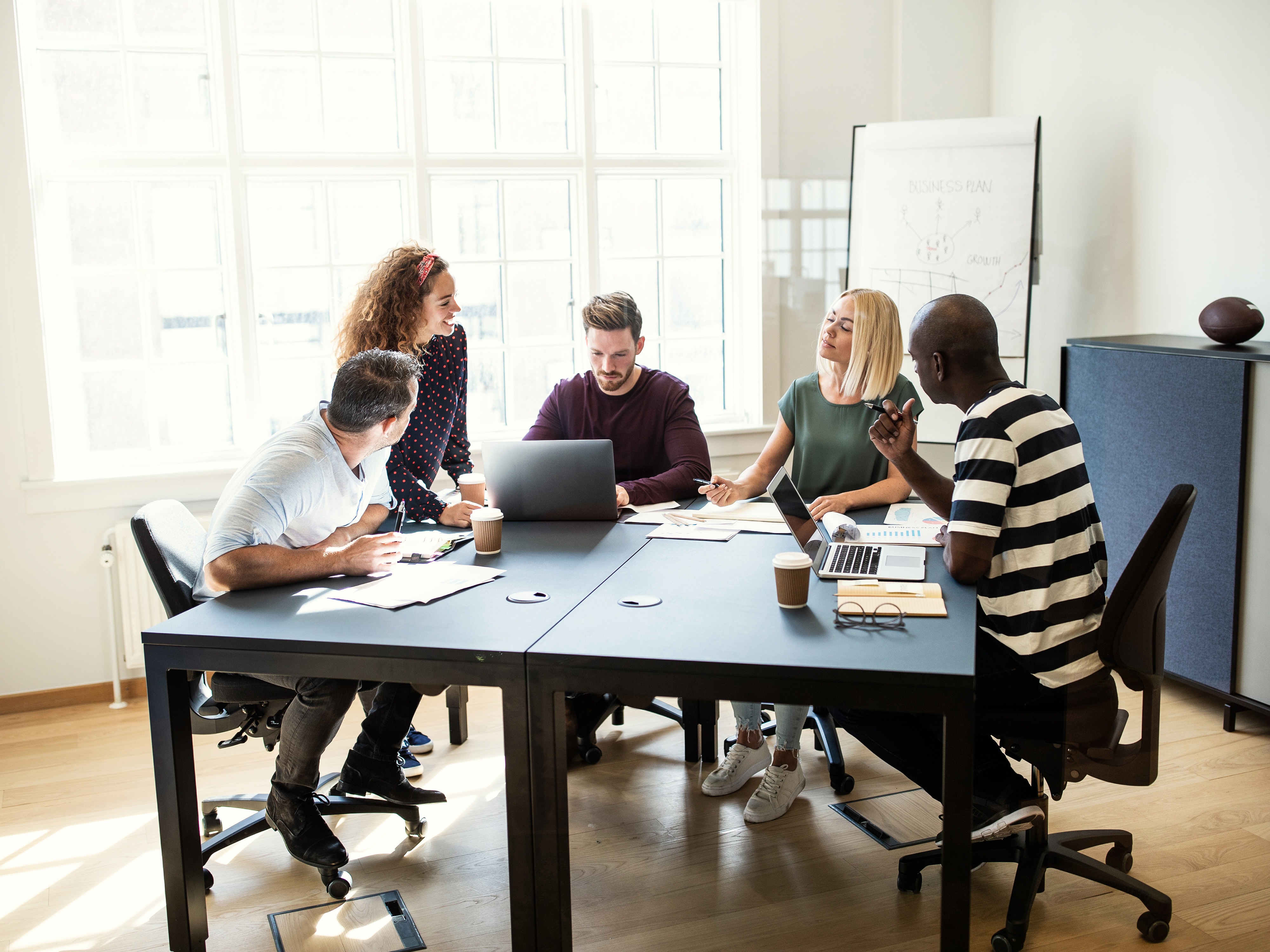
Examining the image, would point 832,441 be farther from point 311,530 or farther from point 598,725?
point 311,530

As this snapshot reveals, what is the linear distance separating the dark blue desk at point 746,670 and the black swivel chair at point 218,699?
2.48ft

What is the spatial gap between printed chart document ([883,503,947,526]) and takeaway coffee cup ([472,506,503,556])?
3.25 ft

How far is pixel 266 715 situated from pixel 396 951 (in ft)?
2.02

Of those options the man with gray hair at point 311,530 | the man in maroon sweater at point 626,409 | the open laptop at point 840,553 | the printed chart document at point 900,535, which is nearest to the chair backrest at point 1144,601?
the open laptop at point 840,553

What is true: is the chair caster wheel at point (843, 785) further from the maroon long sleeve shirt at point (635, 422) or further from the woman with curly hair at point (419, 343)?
the woman with curly hair at point (419, 343)

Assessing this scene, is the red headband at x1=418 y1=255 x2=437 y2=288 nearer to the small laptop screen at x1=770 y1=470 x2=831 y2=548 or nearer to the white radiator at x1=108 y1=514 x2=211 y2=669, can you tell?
the small laptop screen at x1=770 y1=470 x2=831 y2=548

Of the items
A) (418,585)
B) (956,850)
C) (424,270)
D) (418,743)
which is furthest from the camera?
(418,743)

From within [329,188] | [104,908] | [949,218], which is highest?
[329,188]

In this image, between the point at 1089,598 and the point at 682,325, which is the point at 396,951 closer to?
the point at 1089,598

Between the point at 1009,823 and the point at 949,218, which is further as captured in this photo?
the point at 949,218

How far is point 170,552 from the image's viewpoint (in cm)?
242

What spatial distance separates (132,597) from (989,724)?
2975 millimetres

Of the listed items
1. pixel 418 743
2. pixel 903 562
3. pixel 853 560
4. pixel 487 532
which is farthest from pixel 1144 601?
pixel 418 743

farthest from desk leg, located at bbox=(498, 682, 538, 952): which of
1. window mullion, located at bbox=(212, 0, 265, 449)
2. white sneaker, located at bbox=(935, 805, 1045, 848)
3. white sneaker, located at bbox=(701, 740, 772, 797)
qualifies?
window mullion, located at bbox=(212, 0, 265, 449)
